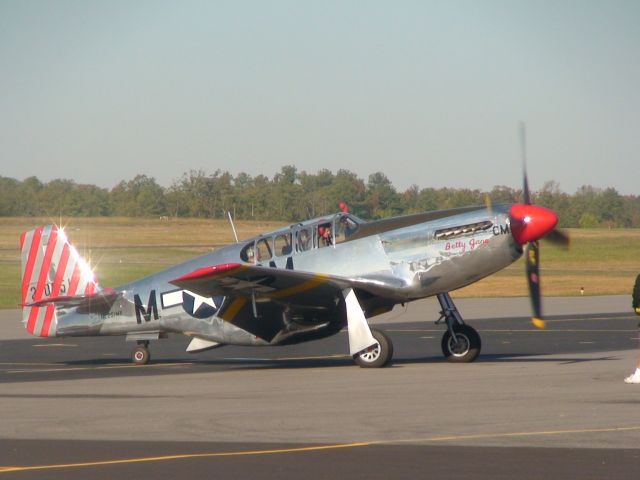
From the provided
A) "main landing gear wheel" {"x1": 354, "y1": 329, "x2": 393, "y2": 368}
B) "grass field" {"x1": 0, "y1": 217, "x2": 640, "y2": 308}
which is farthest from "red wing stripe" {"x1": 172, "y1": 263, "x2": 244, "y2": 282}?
"grass field" {"x1": 0, "y1": 217, "x2": 640, "y2": 308}

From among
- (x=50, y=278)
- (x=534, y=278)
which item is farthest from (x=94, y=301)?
(x=534, y=278)

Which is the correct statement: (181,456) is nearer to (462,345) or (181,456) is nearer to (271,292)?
(271,292)

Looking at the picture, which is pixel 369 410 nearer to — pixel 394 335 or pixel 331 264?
pixel 331 264

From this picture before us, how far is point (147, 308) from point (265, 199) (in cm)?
6713

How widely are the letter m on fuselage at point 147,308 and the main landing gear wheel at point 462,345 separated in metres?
4.94

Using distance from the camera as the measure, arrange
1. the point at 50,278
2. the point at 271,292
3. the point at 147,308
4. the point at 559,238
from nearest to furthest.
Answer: the point at 271,292, the point at 559,238, the point at 147,308, the point at 50,278

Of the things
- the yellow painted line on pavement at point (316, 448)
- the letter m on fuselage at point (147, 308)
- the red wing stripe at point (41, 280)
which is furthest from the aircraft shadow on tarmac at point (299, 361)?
the yellow painted line on pavement at point (316, 448)

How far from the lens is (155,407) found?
1309 centimetres

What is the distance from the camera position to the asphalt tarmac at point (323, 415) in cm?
886

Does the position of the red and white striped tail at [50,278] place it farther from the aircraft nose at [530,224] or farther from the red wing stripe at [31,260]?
the aircraft nose at [530,224]

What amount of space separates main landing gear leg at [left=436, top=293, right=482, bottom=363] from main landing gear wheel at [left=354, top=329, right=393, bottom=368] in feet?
4.35

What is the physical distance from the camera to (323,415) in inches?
472

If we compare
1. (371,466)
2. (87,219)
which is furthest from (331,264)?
(87,219)

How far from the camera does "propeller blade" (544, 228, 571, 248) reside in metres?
18.6
